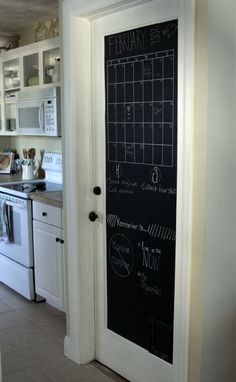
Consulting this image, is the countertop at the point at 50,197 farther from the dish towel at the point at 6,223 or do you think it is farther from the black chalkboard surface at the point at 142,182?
the black chalkboard surface at the point at 142,182

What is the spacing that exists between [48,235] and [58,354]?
920 millimetres

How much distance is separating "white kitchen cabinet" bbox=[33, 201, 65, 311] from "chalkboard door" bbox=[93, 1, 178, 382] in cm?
68

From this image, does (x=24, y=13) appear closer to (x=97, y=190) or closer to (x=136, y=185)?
(x=97, y=190)

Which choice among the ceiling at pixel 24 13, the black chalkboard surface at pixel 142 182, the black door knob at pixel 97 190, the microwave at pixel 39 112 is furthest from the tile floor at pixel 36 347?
the ceiling at pixel 24 13

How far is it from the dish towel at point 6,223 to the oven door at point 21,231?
3 cm

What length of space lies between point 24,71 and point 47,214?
5.77ft

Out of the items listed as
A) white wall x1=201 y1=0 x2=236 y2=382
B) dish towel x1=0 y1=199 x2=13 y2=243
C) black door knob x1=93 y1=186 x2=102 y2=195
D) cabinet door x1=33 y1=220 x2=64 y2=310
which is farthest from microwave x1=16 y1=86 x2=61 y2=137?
white wall x1=201 y1=0 x2=236 y2=382

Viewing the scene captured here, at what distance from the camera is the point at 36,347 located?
10.3ft

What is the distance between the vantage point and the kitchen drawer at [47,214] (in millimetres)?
3432

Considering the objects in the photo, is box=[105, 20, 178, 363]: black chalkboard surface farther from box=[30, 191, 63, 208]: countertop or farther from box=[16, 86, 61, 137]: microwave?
box=[16, 86, 61, 137]: microwave

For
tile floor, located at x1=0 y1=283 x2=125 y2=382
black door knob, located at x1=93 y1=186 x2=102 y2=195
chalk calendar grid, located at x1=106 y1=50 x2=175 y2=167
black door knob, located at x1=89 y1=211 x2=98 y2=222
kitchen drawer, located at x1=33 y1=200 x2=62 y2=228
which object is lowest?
tile floor, located at x1=0 y1=283 x2=125 y2=382

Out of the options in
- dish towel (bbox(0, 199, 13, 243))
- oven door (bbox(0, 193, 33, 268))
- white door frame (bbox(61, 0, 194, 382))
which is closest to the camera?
white door frame (bbox(61, 0, 194, 382))

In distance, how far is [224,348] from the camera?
2203 mm

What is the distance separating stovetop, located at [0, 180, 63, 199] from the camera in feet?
12.7
